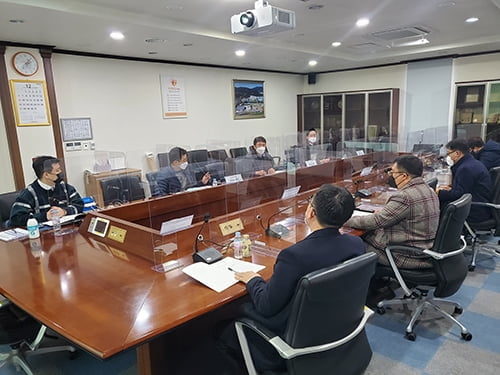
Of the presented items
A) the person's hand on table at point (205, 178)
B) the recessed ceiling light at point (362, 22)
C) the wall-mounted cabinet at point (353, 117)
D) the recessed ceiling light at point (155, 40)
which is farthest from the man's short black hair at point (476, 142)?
the recessed ceiling light at point (155, 40)

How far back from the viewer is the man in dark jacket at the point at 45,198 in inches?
107

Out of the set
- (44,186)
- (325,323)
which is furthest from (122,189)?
(325,323)

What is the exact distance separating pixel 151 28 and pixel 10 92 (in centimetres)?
201

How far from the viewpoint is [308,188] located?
374cm

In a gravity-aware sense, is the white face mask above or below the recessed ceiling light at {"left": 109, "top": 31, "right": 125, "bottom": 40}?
below

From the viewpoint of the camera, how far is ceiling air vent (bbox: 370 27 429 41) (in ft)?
15.2

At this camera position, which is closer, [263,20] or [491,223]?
[263,20]

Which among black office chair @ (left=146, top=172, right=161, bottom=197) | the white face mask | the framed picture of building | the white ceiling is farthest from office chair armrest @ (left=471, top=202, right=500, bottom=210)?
the framed picture of building

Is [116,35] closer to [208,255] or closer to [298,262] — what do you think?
[208,255]

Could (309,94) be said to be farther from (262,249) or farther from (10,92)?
(262,249)

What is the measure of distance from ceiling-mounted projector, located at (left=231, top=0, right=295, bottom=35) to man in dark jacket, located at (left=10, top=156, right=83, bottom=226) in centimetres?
189

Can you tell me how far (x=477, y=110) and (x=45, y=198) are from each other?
7.27 meters

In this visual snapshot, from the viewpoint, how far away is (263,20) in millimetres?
2729

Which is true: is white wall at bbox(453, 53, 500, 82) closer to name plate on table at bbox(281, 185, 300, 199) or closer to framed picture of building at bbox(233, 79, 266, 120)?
framed picture of building at bbox(233, 79, 266, 120)
